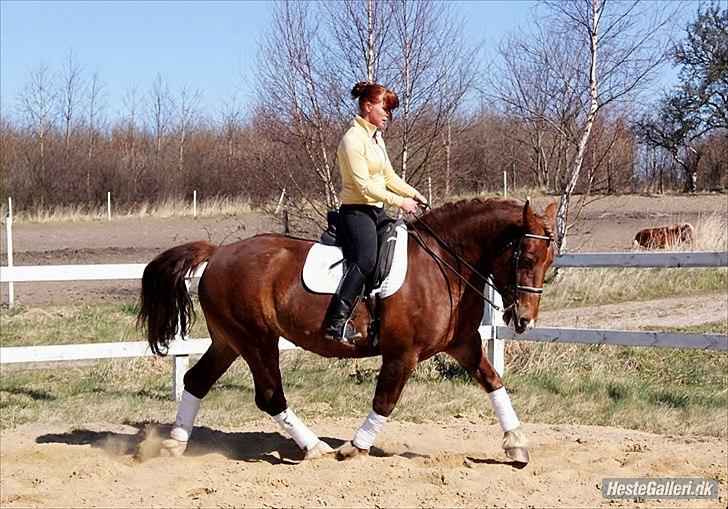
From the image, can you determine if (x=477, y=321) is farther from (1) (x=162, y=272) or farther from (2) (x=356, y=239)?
(1) (x=162, y=272)

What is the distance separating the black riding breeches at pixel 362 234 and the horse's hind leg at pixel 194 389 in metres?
1.44

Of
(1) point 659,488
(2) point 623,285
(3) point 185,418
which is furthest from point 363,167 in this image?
(2) point 623,285

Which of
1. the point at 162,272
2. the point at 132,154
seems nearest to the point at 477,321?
the point at 162,272

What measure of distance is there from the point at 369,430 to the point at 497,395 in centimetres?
101

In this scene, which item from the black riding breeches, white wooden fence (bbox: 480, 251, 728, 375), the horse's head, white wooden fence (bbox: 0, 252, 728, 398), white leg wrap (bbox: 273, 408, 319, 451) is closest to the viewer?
the horse's head

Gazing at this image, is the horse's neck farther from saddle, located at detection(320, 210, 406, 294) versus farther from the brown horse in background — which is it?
the brown horse in background

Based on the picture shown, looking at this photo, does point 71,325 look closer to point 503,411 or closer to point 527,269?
point 503,411

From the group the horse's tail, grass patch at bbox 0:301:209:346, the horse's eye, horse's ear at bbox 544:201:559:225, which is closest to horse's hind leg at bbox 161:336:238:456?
the horse's tail

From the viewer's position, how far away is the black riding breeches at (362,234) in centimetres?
662

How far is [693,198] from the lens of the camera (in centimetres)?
3309

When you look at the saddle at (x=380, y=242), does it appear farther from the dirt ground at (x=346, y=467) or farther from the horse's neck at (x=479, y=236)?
the dirt ground at (x=346, y=467)

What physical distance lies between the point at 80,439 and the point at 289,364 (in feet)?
12.2

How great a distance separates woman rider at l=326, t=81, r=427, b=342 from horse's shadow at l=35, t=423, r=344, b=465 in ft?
4.32

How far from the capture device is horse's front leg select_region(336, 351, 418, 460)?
6.65m
